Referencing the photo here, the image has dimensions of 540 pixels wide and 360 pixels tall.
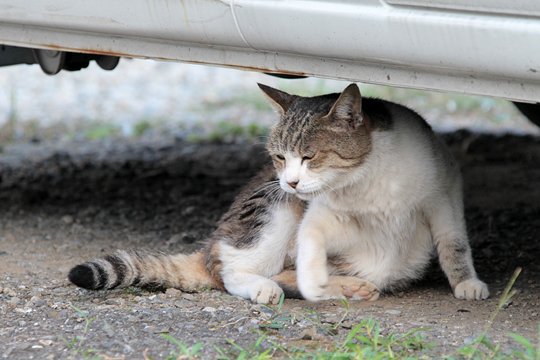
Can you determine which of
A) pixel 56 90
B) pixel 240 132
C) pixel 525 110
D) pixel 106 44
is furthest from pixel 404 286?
pixel 56 90

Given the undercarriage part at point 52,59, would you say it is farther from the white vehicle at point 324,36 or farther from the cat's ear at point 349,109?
the cat's ear at point 349,109

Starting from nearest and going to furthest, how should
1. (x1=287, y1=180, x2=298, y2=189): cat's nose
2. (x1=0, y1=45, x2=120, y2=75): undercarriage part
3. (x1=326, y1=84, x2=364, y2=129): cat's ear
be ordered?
1. (x1=326, y1=84, x2=364, y2=129): cat's ear
2. (x1=287, y1=180, x2=298, y2=189): cat's nose
3. (x1=0, y1=45, x2=120, y2=75): undercarriage part

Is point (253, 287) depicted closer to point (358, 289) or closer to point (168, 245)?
point (358, 289)

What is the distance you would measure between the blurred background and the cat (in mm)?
4156

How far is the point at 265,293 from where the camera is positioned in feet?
12.6

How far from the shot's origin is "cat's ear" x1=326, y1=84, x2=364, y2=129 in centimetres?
370

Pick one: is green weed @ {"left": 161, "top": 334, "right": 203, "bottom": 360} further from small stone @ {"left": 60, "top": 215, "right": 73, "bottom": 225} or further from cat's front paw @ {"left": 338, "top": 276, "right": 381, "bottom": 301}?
small stone @ {"left": 60, "top": 215, "right": 73, "bottom": 225}

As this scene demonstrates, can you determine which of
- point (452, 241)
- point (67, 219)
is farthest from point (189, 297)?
point (67, 219)

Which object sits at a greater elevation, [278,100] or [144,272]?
[278,100]

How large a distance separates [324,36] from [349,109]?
550 millimetres

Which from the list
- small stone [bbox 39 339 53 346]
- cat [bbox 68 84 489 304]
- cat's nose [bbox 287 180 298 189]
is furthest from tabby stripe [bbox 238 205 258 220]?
small stone [bbox 39 339 53 346]

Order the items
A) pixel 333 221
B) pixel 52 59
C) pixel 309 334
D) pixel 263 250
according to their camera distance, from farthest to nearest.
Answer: pixel 52 59 → pixel 263 250 → pixel 333 221 → pixel 309 334

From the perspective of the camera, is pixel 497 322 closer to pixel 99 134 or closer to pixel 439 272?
pixel 439 272

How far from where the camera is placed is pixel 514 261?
4605 millimetres
